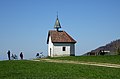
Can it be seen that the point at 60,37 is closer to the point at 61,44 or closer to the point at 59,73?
the point at 61,44

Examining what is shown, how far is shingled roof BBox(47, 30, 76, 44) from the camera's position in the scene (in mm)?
60812

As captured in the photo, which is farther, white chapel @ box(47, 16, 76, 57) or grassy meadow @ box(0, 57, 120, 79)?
white chapel @ box(47, 16, 76, 57)

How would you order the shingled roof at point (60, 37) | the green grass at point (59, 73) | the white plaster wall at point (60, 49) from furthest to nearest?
the white plaster wall at point (60, 49) < the shingled roof at point (60, 37) < the green grass at point (59, 73)

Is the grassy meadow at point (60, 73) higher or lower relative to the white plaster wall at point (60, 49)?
lower

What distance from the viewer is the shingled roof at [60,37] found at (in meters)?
60.8

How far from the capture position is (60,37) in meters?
61.4

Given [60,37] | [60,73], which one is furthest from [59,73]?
[60,37]

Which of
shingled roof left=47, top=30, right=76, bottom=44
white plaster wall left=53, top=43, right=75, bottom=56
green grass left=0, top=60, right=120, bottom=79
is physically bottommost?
green grass left=0, top=60, right=120, bottom=79

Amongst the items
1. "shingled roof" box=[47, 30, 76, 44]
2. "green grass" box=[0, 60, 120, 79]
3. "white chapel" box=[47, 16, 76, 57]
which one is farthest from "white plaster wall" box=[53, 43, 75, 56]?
"green grass" box=[0, 60, 120, 79]

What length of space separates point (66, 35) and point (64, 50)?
351 cm

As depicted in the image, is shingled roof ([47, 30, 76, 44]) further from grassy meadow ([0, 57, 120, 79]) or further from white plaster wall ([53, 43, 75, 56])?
grassy meadow ([0, 57, 120, 79])

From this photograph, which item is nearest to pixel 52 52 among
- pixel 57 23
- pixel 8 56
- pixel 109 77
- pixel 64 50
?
pixel 64 50

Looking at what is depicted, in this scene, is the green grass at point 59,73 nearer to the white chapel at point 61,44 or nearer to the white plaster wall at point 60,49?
the white chapel at point 61,44

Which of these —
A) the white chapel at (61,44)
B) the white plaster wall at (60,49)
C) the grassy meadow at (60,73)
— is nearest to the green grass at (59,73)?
the grassy meadow at (60,73)
